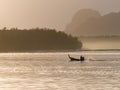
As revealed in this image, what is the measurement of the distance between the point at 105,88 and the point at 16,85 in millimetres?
10521

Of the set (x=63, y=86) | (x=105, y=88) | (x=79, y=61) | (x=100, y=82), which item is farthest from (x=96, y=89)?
(x=79, y=61)

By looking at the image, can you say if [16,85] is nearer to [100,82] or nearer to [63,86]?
[63,86]

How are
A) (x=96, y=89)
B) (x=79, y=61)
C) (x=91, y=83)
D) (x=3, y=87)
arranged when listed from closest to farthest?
(x=96, y=89) → (x=3, y=87) → (x=91, y=83) → (x=79, y=61)

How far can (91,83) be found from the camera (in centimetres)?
5888

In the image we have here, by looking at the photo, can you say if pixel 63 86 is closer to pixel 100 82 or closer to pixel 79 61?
pixel 100 82

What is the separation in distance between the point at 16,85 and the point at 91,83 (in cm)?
839

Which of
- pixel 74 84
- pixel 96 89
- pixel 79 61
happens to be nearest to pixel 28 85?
pixel 74 84

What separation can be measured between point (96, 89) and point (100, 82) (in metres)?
8.35

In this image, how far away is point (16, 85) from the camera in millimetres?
57406

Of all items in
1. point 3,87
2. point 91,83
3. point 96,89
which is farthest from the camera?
point 91,83

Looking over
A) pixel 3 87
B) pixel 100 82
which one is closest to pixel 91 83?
pixel 100 82

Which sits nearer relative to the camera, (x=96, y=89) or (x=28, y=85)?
(x=96, y=89)

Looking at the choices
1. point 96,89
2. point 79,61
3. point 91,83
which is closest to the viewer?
point 96,89

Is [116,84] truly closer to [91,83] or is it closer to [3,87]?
[91,83]
